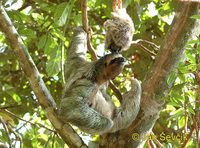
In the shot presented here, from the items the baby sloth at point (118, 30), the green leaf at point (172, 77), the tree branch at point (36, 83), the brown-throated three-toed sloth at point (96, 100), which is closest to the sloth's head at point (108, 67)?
the brown-throated three-toed sloth at point (96, 100)

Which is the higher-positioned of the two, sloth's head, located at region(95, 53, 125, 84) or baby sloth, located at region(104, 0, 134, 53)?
baby sloth, located at region(104, 0, 134, 53)

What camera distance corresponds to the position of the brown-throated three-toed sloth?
159 inches

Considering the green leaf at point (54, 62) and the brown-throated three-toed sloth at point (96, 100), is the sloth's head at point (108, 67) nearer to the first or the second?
the brown-throated three-toed sloth at point (96, 100)

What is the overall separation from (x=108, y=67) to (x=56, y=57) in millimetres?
558

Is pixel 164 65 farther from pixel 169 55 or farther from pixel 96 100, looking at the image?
pixel 96 100

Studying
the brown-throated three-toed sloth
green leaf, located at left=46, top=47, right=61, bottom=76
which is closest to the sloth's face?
the brown-throated three-toed sloth

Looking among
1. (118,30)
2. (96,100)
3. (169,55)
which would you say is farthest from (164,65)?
(96,100)

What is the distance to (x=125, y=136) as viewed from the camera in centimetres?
392

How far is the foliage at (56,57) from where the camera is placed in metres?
4.16

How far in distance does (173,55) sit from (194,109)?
510 mm

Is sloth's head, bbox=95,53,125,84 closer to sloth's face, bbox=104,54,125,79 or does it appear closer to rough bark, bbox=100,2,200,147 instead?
sloth's face, bbox=104,54,125,79

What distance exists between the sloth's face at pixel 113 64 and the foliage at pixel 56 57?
1.50 feet

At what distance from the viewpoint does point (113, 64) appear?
163 inches

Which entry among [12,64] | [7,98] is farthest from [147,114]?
[12,64]
